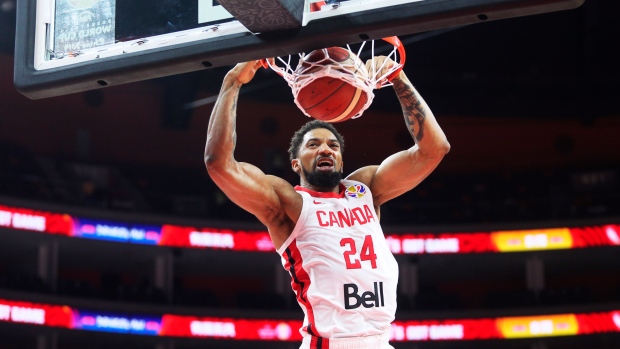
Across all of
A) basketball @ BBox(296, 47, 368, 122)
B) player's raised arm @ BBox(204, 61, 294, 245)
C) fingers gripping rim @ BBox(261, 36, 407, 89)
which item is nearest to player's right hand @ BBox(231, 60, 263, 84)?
player's raised arm @ BBox(204, 61, 294, 245)

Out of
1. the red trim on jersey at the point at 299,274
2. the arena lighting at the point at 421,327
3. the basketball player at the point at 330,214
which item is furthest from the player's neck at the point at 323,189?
the arena lighting at the point at 421,327

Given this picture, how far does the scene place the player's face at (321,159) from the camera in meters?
4.75

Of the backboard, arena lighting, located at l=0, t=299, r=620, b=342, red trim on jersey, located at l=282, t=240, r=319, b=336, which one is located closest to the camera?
the backboard

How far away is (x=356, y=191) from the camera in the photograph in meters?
4.79

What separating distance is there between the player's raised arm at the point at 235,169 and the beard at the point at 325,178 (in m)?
0.16

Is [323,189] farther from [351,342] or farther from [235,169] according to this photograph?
[351,342]

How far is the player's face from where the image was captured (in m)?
4.75

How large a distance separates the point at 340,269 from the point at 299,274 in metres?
0.25

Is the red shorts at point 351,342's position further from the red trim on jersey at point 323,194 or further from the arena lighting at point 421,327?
the arena lighting at point 421,327

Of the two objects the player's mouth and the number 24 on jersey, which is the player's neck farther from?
the number 24 on jersey

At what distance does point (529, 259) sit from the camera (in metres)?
19.4

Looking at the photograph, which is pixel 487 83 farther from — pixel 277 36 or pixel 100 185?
pixel 277 36

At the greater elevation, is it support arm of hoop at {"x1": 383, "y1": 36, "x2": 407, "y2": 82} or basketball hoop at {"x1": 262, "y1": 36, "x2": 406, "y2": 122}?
support arm of hoop at {"x1": 383, "y1": 36, "x2": 407, "y2": 82}

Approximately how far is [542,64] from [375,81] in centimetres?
1883
